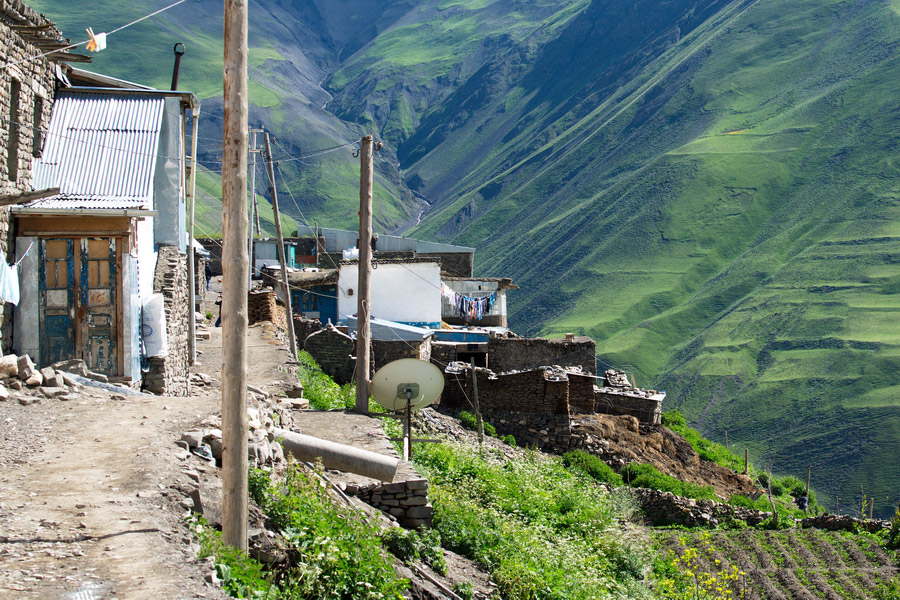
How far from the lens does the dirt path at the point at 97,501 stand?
5.87 m

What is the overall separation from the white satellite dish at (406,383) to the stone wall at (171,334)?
10.0ft

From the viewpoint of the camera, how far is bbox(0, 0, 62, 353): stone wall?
1231 cm

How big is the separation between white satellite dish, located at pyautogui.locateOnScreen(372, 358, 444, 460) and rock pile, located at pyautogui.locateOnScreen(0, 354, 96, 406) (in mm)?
5448

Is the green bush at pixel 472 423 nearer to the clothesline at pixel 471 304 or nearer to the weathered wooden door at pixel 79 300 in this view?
the weathered wooden door at pixel 79 300

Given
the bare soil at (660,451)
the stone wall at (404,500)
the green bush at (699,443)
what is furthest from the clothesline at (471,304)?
the stone wall at (404,500)

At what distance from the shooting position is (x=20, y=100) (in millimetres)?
12992

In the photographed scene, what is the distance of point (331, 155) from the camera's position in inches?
6855

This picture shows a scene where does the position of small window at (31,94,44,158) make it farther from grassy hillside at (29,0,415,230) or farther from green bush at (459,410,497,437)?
grassy hillside at (29,0,415,230)

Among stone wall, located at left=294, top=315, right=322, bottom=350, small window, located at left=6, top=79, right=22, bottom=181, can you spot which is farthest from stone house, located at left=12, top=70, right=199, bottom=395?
stone wall, located at left=294, top=315, right=322, bottom=350

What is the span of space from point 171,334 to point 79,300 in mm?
2179

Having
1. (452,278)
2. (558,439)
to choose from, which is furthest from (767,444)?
(558,439)

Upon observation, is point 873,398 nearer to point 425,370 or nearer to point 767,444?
point 767,444

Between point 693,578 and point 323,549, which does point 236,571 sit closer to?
point 323,549

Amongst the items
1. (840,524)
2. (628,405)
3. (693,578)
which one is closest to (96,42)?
(693,578)
